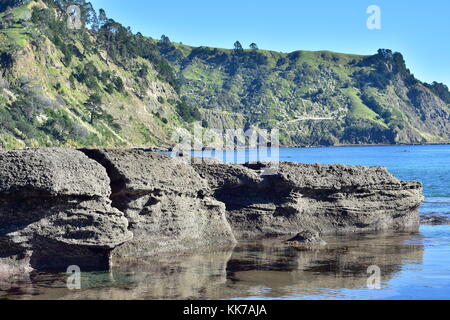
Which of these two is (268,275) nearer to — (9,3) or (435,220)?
(435,220)

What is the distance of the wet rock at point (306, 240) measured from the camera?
20656mm

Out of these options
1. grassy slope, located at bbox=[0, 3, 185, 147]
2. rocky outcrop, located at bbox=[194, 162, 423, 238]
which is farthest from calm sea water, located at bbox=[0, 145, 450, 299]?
grassy slope, located at bbox=[0, 3, 185, 147]

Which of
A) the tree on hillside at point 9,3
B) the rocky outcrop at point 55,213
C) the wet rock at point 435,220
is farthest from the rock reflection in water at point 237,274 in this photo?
the tree on hillside at point 9,3

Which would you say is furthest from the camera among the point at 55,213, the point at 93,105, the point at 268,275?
the point at 93,105

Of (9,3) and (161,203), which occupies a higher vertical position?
(9,3)

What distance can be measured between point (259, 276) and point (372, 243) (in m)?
6.74

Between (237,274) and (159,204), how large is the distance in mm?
3865

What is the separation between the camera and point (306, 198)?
23.3 m

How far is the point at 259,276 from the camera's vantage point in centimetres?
1578

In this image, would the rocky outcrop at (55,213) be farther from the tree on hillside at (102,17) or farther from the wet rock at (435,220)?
the tree on hillside at (102,17)

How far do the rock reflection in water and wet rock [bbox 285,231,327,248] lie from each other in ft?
1.18

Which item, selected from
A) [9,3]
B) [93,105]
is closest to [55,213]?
[93,105]
